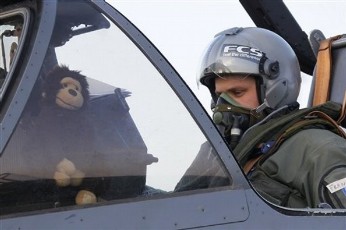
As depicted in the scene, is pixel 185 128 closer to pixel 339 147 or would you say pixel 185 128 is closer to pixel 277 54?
pixel 339 147

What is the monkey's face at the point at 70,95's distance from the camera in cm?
243

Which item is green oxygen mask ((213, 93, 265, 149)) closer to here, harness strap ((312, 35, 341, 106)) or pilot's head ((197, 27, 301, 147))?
pilot's head ((197, 27, 301, 147))

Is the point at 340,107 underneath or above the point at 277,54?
underneath

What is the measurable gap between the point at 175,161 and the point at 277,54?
1370 millimetres

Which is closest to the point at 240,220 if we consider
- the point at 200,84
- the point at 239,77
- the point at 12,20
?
the point at 12,20

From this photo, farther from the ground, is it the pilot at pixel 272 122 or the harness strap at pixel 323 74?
the pilot at pixel 272 122

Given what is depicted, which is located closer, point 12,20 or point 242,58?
point 12,20

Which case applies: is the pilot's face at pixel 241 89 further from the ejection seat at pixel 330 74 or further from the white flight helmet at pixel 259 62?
the ejection seat at pixel 330 74

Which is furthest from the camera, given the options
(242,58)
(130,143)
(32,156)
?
(242,58)

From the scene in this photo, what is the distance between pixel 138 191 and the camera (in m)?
2.46

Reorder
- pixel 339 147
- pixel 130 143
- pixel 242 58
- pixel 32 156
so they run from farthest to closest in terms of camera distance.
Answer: pixel 242 58
pixel 339 147
pixel 130 143
pixel 32 156

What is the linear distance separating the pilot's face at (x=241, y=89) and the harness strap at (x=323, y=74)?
55 centimetres

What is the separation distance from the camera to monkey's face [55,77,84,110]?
95.7 inches

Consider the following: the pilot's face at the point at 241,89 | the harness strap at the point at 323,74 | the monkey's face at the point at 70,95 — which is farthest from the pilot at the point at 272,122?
the monkey's face at the point at 70,95
